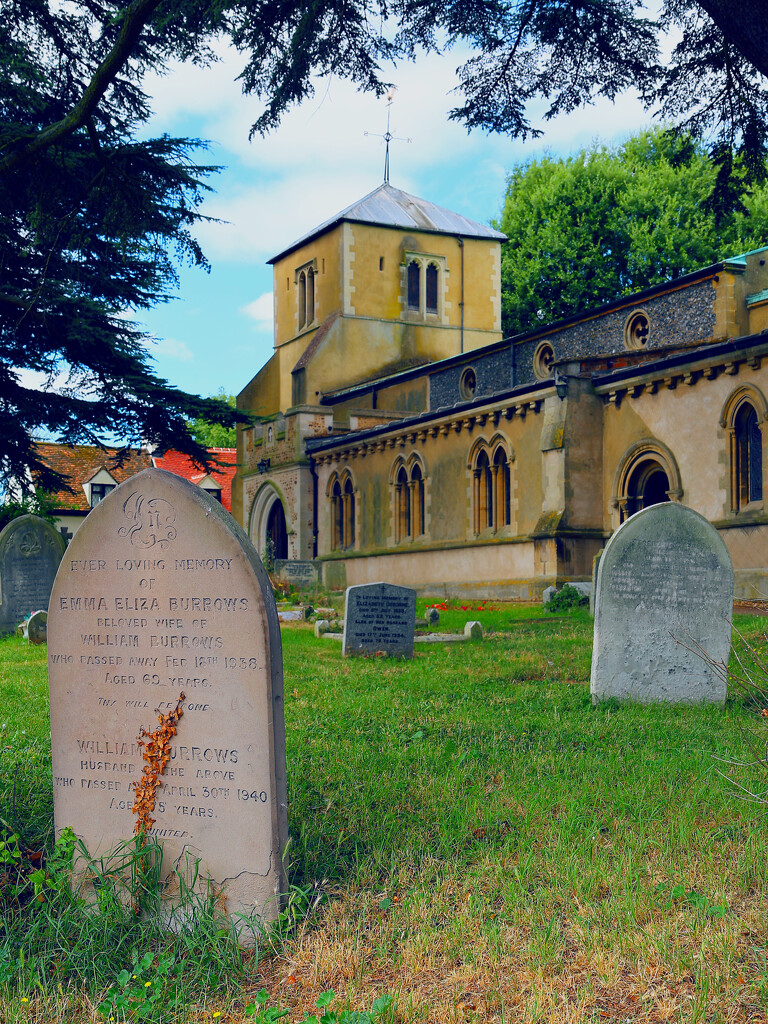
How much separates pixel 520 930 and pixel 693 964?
0.63 meters

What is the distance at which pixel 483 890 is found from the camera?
4.03 metres

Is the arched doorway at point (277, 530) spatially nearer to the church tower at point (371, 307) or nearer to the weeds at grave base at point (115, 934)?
the church tower at point (371, 307)

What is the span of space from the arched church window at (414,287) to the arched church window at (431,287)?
0.46m

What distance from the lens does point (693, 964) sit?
328 centimetres

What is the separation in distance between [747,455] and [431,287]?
2369cm

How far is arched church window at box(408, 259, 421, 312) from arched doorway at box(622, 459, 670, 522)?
66.0ft

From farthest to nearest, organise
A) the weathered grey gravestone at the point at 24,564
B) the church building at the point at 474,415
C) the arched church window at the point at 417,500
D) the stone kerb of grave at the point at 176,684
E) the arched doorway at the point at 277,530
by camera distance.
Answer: the arched doorway at the point at 277,530 → the arched church window at the point at 417,500 → the church building at the point at 474,415 → the weathered grey gravestone at the point at 24,564 → the stone kerb of grave at the point at 176,684

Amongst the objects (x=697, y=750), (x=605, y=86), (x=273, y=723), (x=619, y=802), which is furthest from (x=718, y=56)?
(x=273, y=723)

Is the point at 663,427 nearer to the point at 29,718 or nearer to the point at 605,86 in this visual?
the point at 605,86

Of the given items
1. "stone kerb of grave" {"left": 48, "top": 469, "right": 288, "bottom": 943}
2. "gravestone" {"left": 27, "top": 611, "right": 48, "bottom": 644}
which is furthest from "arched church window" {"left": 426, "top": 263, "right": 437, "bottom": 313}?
"stone kerb of grave" {"left": 48, "top": 469, "right": 288, "bottom": 943}

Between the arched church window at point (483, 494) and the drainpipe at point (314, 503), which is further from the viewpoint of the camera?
the drainpipe at point (314, 503)

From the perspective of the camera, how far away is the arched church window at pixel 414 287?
1598 inches

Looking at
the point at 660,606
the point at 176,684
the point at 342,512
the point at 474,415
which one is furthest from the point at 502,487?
the point at 176,684

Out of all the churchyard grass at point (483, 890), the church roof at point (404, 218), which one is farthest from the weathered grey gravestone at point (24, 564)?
the church roof at point (404, 218)
